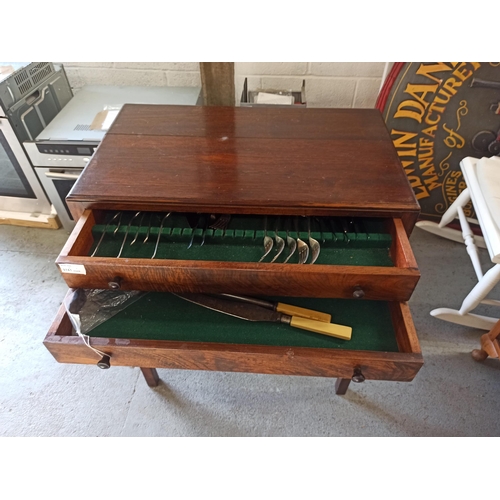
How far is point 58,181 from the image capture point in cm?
126

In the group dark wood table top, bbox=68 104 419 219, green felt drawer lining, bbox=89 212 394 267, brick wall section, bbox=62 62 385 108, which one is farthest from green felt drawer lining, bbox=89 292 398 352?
brick wall section, bbox=62 62 385 108

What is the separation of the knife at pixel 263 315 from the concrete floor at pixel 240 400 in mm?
422

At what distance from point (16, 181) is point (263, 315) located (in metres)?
1.14

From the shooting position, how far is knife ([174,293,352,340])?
2.40 ft

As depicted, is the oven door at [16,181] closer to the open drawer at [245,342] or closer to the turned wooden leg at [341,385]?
the open drawer at [245,342]

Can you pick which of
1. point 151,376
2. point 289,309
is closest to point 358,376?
point 289,309

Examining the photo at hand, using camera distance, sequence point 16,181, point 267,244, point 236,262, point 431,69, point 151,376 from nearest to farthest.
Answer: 1. point 236,262
2. point 267,244
3. point 151,376
4. point 431,69
5. point 16,181

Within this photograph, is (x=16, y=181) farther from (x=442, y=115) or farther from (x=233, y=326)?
(x=442, y=115)

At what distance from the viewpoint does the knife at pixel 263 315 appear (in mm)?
732

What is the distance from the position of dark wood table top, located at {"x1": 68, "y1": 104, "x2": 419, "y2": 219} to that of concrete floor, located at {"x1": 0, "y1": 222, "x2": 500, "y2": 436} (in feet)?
1.97

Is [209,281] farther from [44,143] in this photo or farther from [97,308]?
[44,143]

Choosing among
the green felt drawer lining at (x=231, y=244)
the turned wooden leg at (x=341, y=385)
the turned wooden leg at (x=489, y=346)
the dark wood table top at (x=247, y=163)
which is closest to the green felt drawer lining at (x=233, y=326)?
the green felt drawer lining at (x=231, y=244)

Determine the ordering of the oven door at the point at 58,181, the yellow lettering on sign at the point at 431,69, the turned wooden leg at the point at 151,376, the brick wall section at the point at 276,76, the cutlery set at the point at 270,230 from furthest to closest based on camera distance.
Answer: the brick wall section at the point at 276,76, the oven door at the point at 58,181, the yellow lettering on sign at the point at 431,69, the turned wooden leg at the point at 151,376, the cutlery set at the point at 270,230

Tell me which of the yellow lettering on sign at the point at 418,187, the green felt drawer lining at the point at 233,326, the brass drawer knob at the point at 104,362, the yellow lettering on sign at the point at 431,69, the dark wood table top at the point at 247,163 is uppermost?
the yellow lettering on sign at the point at 431,69
